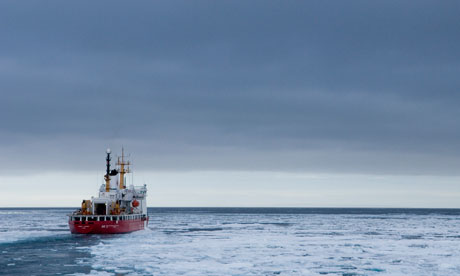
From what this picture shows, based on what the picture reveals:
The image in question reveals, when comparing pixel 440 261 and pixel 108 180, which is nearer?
pixel 440 261

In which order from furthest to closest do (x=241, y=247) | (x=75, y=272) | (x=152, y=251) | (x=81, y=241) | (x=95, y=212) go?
(x=95, y=212) → (x=81, y=241) → (x=241, y=247) → (x=152, y=251) → (x=75, y=272)

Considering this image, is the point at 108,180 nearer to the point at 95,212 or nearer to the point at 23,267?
the point at 95,212

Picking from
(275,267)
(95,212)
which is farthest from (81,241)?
(275,267)

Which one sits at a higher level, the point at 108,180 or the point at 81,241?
the point at 108,180

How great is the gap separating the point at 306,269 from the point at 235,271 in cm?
470

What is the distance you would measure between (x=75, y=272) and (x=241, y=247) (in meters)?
20.3

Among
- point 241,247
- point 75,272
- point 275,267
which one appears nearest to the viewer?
point 75,272

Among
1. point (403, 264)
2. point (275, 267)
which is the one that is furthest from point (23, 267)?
point (403, 264)

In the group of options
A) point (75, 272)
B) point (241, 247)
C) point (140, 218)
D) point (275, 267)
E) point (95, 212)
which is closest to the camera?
point (75, 272)

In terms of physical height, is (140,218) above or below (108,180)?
below

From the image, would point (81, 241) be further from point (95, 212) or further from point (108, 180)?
point (108, 180)

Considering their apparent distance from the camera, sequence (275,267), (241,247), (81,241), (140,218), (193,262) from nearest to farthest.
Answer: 1. (275,267)
2. (193,262)
3. (241,247)
4. (81,241)
5. (140,218)

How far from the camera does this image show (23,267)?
3734 centimetres

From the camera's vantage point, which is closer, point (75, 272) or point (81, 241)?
point (75, 272)
